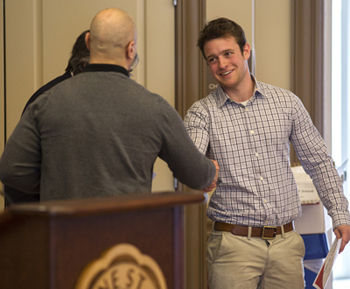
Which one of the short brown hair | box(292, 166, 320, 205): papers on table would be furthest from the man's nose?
box(292, 166, 320, 205): papers on table

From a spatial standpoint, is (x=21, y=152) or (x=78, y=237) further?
(x=21, y=152)

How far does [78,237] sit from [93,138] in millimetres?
479

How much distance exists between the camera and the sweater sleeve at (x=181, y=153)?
134cm

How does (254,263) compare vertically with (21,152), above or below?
below

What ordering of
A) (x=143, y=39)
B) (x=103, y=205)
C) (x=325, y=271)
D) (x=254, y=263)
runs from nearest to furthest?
(x=103, y=205)
(x=325, y=271)
(x=254, y=263)
(x=143, y=39)

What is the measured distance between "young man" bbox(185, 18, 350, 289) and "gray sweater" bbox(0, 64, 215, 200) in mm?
555

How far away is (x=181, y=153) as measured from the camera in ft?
4.48

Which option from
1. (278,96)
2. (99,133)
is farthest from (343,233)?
(99,133)

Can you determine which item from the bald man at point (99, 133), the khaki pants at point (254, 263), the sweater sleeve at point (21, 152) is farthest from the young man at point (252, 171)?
the sweater sleeve at point (21, 152)

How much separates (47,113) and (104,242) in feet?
1.83

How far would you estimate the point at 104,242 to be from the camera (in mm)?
854

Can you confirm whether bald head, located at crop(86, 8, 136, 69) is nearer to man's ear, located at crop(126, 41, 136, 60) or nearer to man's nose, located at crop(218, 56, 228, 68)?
man's ear, located at crop(126, 41, 136, 60)

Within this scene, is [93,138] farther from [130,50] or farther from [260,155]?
[260,155]

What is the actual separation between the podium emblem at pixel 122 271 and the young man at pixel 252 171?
96 centimetres
